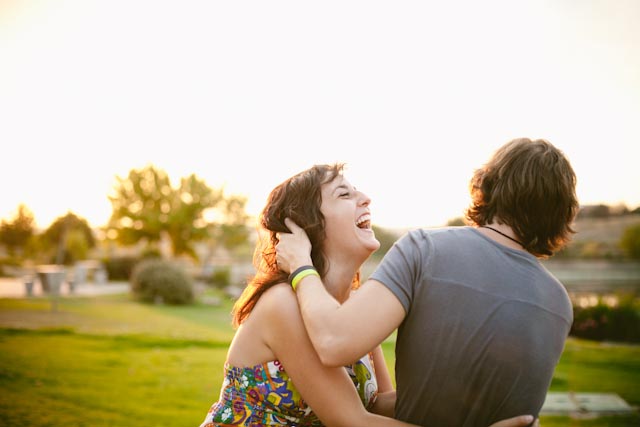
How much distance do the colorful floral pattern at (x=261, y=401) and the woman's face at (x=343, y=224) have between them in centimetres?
59

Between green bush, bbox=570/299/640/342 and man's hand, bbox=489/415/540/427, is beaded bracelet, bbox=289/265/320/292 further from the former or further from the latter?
green bush, bbox=570/299/640/342

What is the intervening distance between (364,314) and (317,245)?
0.91 metres

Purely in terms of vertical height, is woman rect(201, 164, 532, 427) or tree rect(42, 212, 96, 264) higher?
woman rect(201, 164, 532, 427)

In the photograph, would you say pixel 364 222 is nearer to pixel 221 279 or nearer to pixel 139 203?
pixel 221 279

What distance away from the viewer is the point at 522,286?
5.85 feet

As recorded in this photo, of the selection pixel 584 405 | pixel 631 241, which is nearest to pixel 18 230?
pixel 631 241

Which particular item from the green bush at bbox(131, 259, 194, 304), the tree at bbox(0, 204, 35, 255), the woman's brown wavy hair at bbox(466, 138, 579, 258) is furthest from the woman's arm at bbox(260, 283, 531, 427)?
the tree at bbox(0, 204, 35, 255)

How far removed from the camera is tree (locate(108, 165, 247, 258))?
3538cm

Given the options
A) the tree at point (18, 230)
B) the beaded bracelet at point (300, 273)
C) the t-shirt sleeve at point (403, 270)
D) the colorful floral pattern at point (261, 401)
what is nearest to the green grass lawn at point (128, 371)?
the colorful floral pattern at point (261, 401)

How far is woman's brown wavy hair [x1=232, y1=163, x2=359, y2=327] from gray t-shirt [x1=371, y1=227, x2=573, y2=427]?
760 millimetres

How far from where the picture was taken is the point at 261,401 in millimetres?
2264

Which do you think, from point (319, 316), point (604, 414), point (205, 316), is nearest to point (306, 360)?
point (319, 316)

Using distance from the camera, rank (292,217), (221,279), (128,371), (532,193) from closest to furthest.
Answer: (532,193), (292,217), (128,371), (221,279)

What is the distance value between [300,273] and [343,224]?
55 cm
